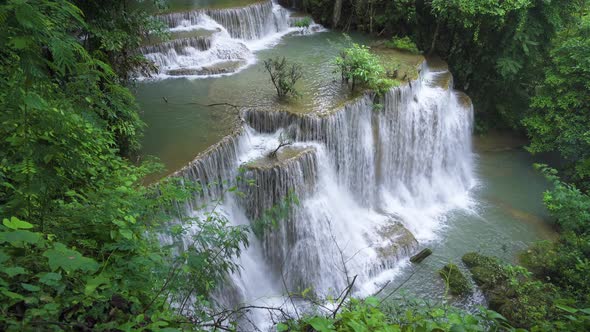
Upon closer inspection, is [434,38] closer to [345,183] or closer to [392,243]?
[345,183]

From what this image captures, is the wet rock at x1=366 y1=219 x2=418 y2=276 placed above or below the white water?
below

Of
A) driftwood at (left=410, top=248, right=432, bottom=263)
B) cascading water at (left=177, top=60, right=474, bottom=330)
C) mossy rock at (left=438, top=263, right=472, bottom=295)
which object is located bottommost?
mossy rock at (left=438, top=263, right=472, bottom=295)

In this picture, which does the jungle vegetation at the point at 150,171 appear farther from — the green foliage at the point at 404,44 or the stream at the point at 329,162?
the stream at the point at 329,162

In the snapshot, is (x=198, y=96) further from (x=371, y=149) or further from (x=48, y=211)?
(x=48, y=211)

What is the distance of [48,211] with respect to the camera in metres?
2.99

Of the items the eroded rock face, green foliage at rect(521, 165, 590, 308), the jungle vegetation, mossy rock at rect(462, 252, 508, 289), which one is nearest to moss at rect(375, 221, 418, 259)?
the eroded rock face

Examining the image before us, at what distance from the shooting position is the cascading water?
295 inches

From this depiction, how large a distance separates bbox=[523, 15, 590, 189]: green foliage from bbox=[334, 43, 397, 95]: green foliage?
5.19 meters

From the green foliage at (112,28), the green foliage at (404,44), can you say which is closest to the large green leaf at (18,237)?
the green foliage at (112,28)

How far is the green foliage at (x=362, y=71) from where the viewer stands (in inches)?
376

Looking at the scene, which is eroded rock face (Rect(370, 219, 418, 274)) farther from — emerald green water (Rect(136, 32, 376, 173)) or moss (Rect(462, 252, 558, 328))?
emerald green water (Rect(136, 32, 376, 173))

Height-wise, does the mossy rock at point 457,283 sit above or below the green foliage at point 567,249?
below

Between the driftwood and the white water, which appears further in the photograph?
the white water

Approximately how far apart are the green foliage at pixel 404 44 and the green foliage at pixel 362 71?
10.7 ft
